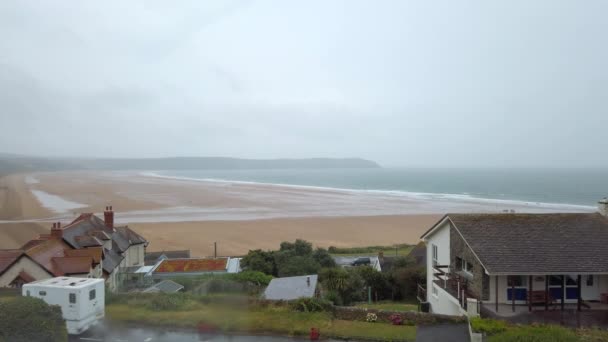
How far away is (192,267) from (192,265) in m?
0.26

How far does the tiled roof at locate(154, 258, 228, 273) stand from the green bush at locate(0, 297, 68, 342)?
1240cm

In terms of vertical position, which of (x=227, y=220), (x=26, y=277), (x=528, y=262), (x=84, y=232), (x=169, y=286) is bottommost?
(x=227, y=220)

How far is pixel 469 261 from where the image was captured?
48.4 feet

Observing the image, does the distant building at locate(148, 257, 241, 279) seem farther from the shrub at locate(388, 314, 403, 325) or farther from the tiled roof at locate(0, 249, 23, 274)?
the shrub at locate(388, 314, 403, 325)

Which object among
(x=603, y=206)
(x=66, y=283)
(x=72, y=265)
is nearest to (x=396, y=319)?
(x=603, y=206)

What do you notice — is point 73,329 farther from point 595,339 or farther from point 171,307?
point 595,339

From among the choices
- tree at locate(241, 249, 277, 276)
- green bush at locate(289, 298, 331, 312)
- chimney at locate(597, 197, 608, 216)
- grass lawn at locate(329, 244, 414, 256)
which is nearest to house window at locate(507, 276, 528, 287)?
chimney at locate(597, 197, 608, 216)

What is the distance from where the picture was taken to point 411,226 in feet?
164

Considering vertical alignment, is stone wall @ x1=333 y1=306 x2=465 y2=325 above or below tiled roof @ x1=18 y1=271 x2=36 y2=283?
below

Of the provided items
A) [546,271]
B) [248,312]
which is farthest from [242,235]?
[546,271]

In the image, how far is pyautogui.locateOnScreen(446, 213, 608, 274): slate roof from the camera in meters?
13.3

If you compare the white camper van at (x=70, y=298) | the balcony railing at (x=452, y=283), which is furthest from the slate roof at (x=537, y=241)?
the white camper van at (x=70, y=298)

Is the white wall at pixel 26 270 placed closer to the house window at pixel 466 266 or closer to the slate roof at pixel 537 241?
the house window at pixel 466 266

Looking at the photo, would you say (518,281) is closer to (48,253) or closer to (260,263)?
(260,263)
